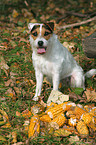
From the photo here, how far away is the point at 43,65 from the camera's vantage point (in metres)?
3.34

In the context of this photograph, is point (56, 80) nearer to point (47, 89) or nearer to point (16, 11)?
point (47, 89)

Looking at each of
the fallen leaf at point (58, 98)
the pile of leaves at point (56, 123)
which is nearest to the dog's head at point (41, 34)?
the fallen leaf at point (58, 98)

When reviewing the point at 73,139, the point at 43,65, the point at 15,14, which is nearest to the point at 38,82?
the point at 43,65

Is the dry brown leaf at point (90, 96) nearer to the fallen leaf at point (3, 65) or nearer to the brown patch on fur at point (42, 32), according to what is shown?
the brown patch on fur at point (42, 32)

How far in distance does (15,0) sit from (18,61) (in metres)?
3.11

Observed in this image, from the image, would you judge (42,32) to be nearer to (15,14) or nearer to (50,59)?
(50,59)

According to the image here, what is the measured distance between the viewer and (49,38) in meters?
3.01

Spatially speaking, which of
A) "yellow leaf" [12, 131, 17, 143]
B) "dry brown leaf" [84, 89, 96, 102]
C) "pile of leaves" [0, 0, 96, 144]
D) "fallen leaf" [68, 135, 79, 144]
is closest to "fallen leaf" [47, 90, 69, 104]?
"pile of leaves" [0, 0, 96, 144]

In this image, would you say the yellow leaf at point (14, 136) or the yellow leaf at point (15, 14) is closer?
the yellow leaf at point (14, 136)

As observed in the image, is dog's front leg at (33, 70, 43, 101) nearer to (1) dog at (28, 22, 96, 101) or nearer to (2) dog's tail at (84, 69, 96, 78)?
(1) dog at (28, 22, 96, 101)

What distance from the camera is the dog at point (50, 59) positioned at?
292 cm

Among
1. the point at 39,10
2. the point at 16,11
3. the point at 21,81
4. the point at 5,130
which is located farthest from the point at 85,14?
the point at 5,130

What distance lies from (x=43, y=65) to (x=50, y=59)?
0.16 metres

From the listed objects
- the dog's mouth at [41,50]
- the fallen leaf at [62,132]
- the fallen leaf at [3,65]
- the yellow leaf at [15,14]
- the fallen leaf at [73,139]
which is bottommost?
the fallen leaf at [73,139]
